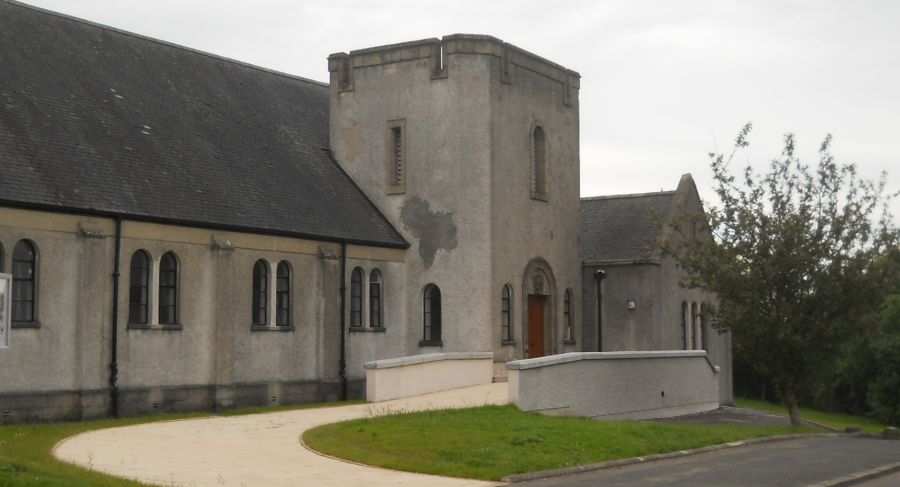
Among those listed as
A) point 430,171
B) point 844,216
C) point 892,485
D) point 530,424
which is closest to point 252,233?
point 430,171

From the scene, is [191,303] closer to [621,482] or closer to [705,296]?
[621,482]

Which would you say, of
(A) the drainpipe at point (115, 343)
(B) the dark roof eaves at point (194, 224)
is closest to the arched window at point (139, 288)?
(A) the drainpipe at point (115, 343)

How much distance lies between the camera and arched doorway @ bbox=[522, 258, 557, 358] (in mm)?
34375

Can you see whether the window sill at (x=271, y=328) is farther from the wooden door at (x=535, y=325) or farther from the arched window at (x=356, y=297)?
the wooden door at (x=535, y=325)

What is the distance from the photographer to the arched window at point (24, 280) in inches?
932

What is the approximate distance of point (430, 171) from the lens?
111 ft

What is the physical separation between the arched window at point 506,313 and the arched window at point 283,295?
650cm

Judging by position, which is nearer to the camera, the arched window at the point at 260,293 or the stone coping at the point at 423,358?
the stone coping at the point at 423,358

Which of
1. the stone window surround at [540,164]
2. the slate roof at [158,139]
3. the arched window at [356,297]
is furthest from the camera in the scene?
the stone window surround at [540,164]

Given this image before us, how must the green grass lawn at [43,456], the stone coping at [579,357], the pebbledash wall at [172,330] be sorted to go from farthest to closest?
the stone coping at [579,357], the pebbledash wall at [172,330], the green grass lawn at [43,456]

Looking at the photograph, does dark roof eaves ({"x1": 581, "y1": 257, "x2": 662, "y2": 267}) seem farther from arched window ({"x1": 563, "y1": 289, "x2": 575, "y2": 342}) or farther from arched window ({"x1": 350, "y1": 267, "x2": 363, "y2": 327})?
arched window ({"x1": 350, "y1": 267, "x2": 363, "y2": 327})

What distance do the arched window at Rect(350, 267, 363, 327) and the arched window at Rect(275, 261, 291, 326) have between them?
246 cm

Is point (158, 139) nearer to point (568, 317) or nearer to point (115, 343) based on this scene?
point (115, 343)

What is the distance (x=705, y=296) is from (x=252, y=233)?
18109 mm
